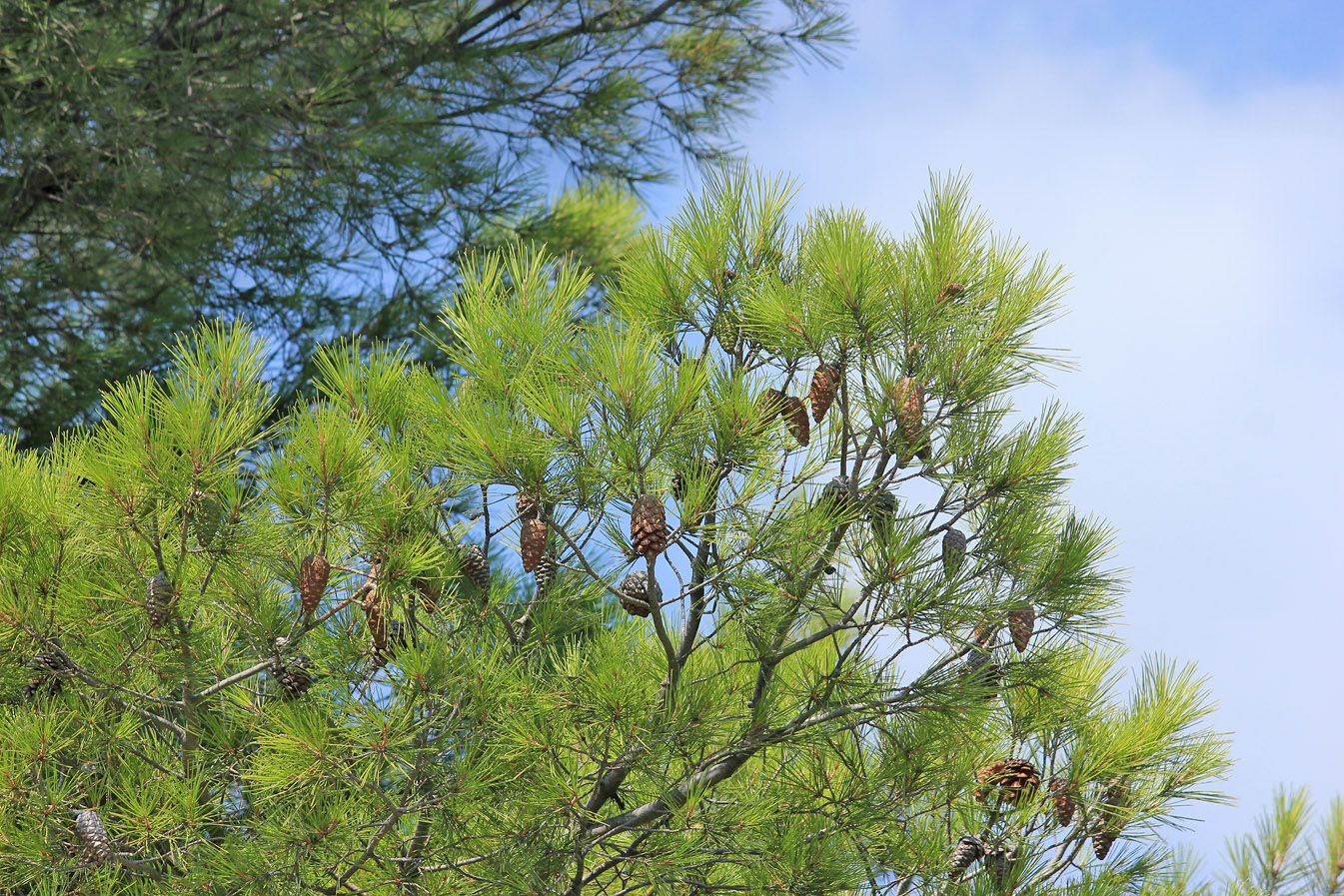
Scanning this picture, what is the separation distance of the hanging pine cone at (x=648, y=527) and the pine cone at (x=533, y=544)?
4.4 inches

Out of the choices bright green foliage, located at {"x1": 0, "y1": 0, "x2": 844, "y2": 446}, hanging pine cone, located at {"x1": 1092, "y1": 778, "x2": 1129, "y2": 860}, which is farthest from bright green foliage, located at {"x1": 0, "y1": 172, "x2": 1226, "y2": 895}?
bright green foliage, located at {"x1": 0, "y1": 0, "x2": 844, "y2": 446}

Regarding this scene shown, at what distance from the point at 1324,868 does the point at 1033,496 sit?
1719 mm

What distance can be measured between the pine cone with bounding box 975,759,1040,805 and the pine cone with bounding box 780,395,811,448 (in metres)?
0.62

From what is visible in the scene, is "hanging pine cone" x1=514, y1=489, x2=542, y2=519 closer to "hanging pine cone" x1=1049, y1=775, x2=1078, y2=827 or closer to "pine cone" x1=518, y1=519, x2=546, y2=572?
"pine cone" x1=518, y1=519, x2=546, y2=572

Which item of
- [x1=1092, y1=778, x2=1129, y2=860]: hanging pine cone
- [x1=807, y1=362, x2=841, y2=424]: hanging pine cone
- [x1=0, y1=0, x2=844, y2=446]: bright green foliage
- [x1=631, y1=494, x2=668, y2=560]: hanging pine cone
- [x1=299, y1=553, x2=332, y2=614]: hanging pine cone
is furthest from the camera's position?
A: [x1=0, y1=0, x2=844, y2=446]: bright green foliage

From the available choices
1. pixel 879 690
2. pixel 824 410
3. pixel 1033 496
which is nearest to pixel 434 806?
pixel 879 690

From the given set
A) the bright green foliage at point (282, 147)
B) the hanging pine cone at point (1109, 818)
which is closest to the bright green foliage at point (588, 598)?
the hanging pine cone at point (1109, 818)

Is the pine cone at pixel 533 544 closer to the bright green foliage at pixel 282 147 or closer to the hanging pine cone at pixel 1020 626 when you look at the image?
the hanging pine cone at pixel 1020 626

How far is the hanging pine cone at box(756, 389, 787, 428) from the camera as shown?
132 centimetres

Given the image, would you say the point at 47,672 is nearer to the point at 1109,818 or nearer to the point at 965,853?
the point at 965,853

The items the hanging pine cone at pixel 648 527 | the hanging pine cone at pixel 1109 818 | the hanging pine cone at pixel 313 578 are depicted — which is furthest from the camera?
the hanging pine cone at pixel 1109 818

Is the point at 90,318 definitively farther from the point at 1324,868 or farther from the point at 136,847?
the point at 1324,868

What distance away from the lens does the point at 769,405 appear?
4.52 ft

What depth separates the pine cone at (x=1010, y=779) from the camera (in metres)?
1.66
